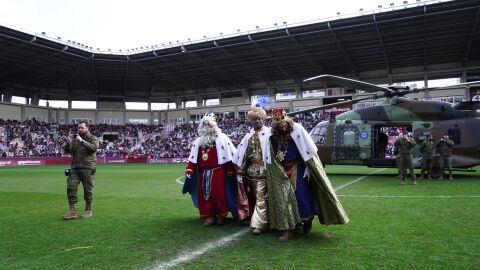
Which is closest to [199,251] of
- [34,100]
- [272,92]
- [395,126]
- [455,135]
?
[395,126]

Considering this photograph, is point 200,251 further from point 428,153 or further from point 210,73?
point 210,73

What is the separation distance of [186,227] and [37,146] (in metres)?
47.3

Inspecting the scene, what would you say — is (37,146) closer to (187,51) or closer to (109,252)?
(187,51)

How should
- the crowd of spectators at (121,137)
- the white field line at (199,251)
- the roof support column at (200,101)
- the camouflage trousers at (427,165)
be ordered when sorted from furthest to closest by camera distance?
the roof support column at (200,101)
the crowd of spectators at (121,137)
the camouflage trousers at (427,165)
the white field line at (199,251)

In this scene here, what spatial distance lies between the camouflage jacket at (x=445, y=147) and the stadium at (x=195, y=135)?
3.45ft

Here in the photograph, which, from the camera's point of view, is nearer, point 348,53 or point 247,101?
point 348,53

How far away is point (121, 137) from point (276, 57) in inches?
1042

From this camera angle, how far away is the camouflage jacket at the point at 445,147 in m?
13.9

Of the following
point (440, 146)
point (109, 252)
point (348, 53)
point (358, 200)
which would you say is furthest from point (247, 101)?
point (109, 252)

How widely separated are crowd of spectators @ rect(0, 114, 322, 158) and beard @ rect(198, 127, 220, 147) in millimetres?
35675

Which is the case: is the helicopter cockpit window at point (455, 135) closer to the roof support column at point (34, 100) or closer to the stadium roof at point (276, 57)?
the stadium roof at point (276, 57)

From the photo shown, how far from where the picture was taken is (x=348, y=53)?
40.2 m

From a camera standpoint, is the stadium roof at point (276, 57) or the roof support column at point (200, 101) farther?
the roof support column at point (200, 101)

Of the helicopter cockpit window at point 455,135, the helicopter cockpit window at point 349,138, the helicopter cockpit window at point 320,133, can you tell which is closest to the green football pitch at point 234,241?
the helicopter cockpit window at point 455,135
